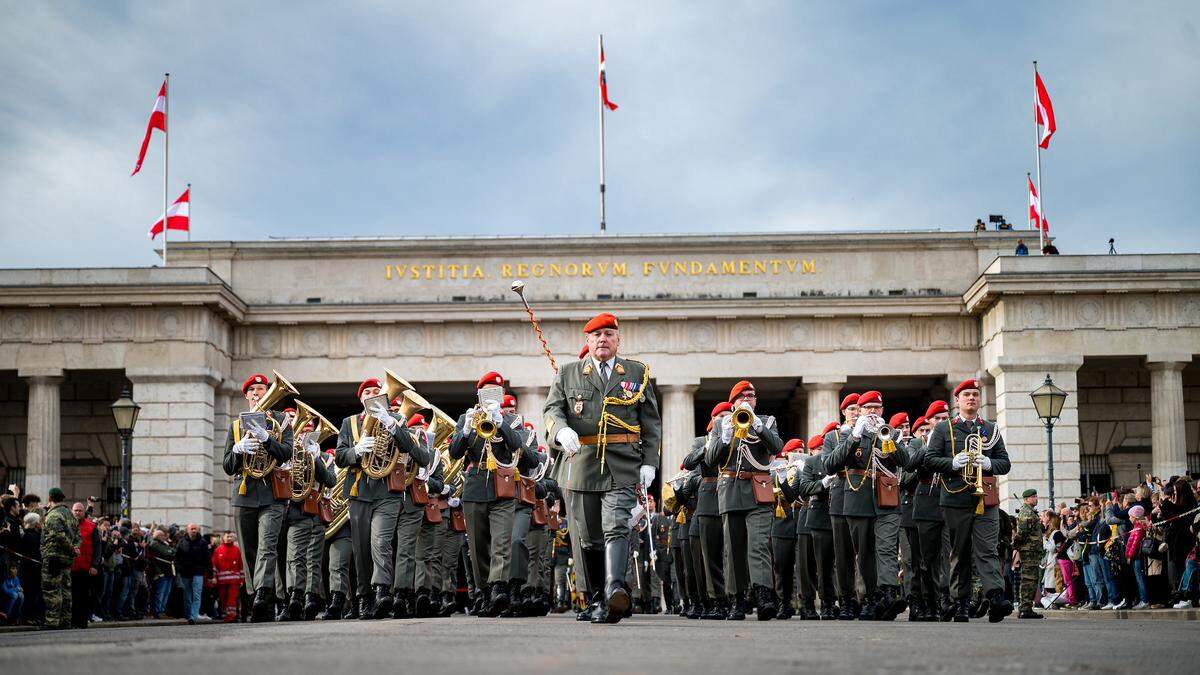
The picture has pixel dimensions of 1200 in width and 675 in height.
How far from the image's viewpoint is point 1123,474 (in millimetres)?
44156

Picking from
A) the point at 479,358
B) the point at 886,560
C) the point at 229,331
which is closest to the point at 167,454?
the point at 229,331

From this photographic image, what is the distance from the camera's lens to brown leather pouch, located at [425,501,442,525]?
16.9m

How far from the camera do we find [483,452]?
16.0m

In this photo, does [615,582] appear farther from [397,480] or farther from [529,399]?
[529,399]

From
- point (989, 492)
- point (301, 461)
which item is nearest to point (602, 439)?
point (989, 492)

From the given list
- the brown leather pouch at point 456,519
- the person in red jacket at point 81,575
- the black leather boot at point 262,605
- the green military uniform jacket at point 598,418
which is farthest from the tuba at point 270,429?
the green military uniform jacket at point 598,418

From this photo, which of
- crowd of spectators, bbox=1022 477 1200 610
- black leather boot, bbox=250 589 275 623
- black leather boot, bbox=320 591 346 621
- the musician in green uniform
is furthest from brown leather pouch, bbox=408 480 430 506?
crowd of spectators, bbox=1022 477 1200 610

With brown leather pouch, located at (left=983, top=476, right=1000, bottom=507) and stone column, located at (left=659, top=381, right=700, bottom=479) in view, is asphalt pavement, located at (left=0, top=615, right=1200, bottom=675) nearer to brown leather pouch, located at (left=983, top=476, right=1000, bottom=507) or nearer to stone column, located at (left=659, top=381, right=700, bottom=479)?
brown leather pouch, located at (left=983, top=476, right=1000, bottom=507)

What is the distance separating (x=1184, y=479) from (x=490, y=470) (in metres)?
9.43

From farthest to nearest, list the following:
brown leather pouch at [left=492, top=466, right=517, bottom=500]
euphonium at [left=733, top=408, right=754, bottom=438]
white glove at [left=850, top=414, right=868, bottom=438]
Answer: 1. brown leather pouch at [left=492, top=466, right=517, bottom=500]
2. white glove at [left=850, top=414, right=868, bottom=438]
3. euphonium at [left=733, top=408, right=754, bottom=438]

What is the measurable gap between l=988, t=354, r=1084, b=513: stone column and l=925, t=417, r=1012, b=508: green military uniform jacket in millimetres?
26351

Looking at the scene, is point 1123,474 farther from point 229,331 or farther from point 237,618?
point 237,618

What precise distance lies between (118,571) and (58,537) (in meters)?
6.42

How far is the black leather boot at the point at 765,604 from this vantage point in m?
15.5
